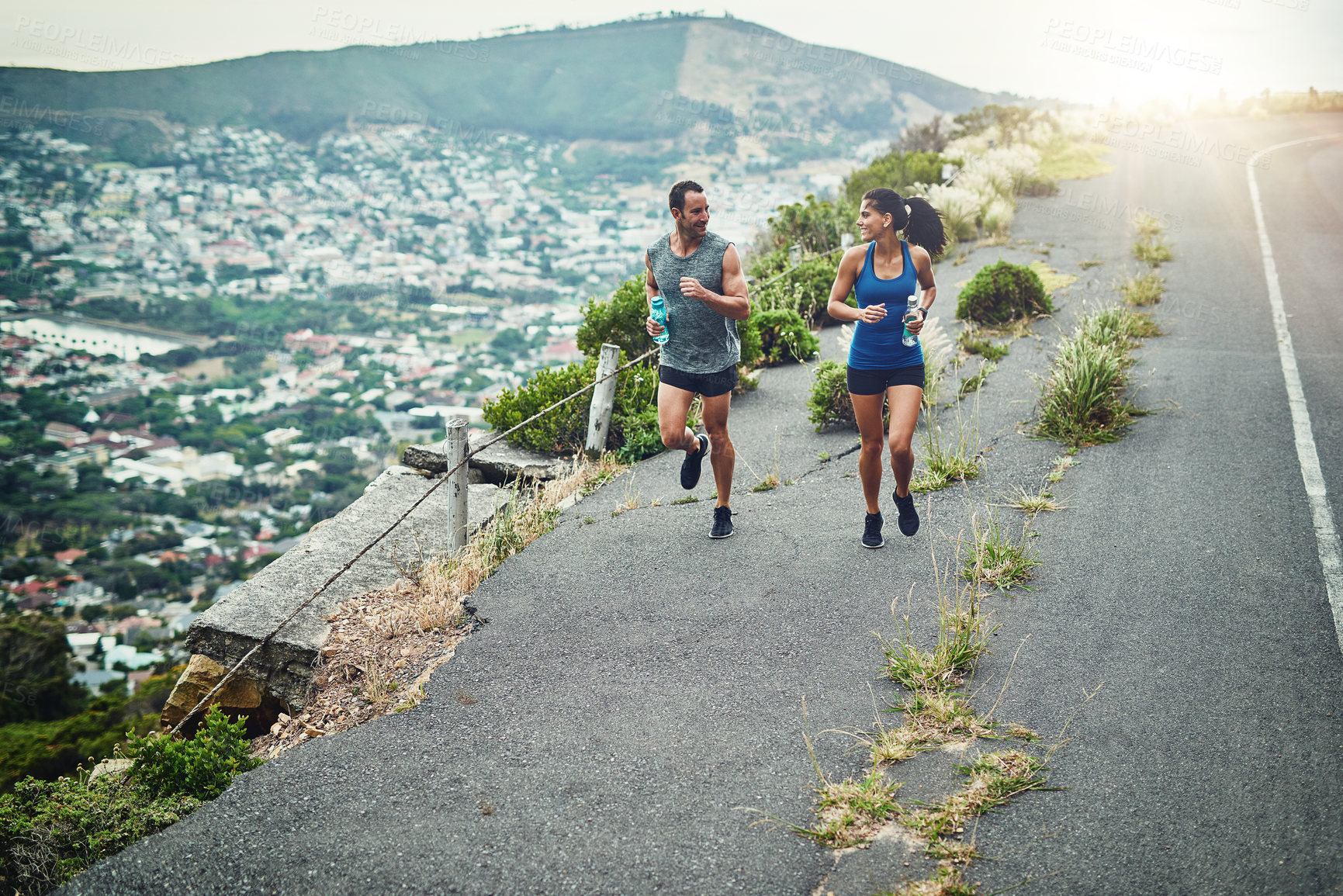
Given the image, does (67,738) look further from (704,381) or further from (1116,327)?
(1116,327)

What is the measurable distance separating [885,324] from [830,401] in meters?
3.35

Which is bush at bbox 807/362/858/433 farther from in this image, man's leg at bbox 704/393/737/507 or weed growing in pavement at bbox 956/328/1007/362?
man's leg at bbox 704/393/737/507

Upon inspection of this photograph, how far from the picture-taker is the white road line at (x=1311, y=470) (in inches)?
180

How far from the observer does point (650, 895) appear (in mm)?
2787

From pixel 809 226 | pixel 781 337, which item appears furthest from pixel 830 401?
pixel 809 226

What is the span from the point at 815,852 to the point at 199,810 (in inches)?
107

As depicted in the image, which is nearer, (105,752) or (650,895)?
(650,895)

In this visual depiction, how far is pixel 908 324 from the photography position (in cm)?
465

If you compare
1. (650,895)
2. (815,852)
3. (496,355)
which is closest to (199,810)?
(650,895)

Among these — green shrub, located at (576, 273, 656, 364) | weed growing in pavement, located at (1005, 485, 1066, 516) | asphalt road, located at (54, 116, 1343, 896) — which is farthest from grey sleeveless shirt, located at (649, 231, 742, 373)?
green shrub, located at (576, 273, 656, 364)

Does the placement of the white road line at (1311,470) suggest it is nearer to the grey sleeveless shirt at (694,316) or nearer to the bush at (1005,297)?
the bush at (1005,297)

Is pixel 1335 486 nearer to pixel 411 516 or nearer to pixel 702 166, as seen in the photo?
pixel 411 516

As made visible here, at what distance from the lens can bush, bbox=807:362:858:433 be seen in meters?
8.08

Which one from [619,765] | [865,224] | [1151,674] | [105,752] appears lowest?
[105,752]
